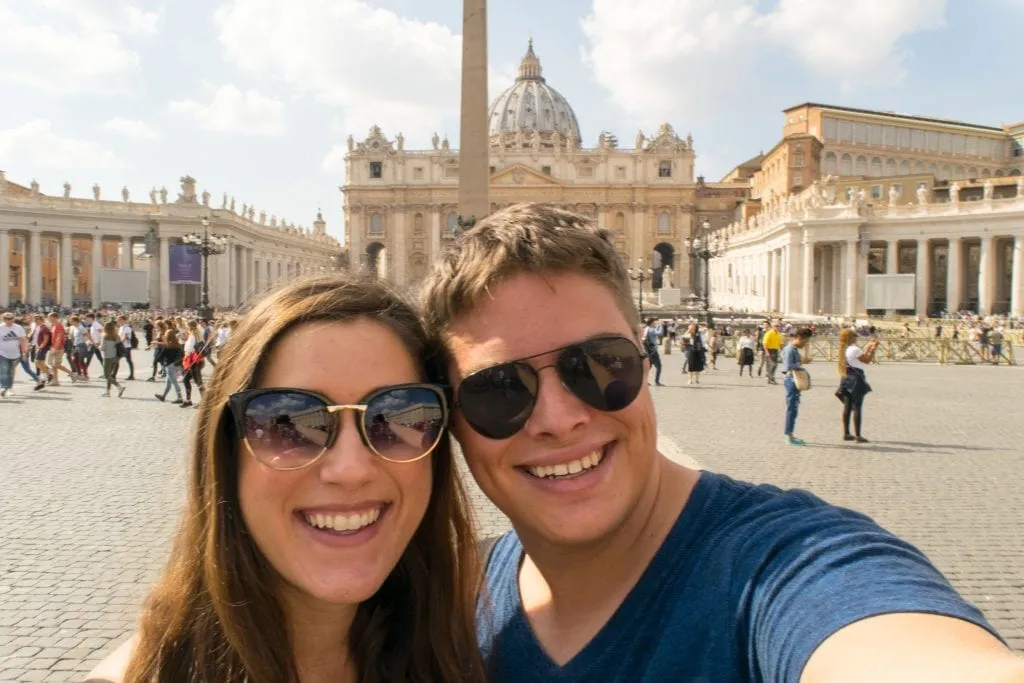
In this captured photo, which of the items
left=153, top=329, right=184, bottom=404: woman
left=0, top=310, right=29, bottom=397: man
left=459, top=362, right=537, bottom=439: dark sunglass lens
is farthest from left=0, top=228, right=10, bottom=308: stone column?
left=459, top=362, right=537, bottom=439: dark sunglass lens

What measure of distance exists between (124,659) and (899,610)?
4.16 ft

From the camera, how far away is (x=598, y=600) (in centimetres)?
143

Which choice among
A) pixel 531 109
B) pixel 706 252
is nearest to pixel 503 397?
pixel 706 252

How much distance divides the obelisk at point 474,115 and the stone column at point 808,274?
34.7 meters

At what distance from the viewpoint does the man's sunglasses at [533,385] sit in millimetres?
1436

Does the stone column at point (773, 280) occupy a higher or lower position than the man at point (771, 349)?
higher

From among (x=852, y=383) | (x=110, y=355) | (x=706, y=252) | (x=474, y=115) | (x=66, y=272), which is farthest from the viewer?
(x=66, y=272)

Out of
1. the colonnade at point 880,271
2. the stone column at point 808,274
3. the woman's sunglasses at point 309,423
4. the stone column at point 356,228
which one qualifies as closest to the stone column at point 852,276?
the colonnade at point 880,271

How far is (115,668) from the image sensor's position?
135 centimetres

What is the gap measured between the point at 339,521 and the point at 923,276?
47.4 metres

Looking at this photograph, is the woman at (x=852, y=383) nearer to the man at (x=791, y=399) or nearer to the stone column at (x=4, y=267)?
the man at (x=791, y=399)

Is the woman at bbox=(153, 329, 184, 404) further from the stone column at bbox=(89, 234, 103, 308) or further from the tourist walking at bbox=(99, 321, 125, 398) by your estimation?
the stone column at bbox=(89, 234, 103, 308)

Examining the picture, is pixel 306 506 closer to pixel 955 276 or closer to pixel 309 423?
pixel 309 423

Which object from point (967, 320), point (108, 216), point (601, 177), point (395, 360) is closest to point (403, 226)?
point (601, 177)
